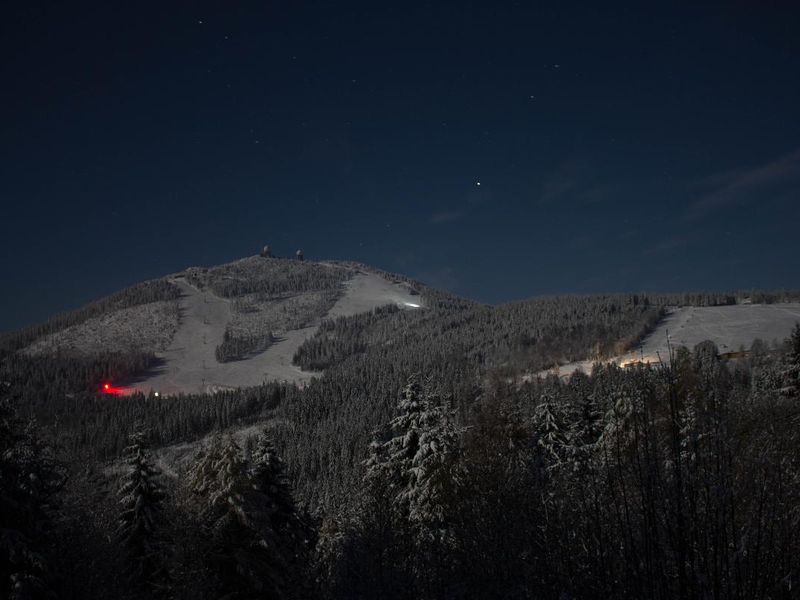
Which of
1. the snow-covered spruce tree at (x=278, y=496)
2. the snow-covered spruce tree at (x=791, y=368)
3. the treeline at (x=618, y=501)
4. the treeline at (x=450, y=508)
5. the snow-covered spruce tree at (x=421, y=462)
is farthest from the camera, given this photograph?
the snow-covered spruce tree at (x=278, y=496)

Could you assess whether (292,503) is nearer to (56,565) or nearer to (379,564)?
(56,565)

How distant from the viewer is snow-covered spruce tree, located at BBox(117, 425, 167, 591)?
21.1 m

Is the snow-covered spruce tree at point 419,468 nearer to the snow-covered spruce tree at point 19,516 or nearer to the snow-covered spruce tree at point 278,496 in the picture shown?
the snow-covered spruce tree at point 278,496

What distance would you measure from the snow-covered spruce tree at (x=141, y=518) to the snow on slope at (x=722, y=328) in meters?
123

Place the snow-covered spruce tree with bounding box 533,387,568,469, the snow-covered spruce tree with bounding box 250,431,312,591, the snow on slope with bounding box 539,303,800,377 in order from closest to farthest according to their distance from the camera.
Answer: the snow-covered spruce tree with bounding box 250,431,312,591 → the snow-covered spruce tree with bounding box 533,387,568,469 → the snow on slope with bounding box 539,303,800,377

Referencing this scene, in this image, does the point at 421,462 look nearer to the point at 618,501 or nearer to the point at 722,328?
the point at 618,501

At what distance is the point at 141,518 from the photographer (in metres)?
21.6

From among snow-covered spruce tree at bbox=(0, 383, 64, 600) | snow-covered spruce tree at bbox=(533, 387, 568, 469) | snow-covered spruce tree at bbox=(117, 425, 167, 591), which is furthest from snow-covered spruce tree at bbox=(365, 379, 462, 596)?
snow-covered spruce tree at bbox=(0, 383, 64, 600)

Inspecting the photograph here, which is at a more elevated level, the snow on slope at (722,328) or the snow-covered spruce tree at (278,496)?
the snow on slope at (722,328)

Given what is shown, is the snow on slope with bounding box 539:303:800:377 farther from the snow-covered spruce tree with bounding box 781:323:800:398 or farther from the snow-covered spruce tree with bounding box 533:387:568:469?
the snow-covered spruce tree with bounding box 781:323:800:398

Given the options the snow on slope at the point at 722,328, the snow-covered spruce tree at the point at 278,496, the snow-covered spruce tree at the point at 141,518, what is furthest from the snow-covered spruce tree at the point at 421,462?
the snow on slope at the point at 722,328

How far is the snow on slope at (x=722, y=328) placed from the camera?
449 feet

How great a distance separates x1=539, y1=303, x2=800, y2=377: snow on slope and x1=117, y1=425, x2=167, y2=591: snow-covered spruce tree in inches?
4855

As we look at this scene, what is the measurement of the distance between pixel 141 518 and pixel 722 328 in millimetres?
176684
